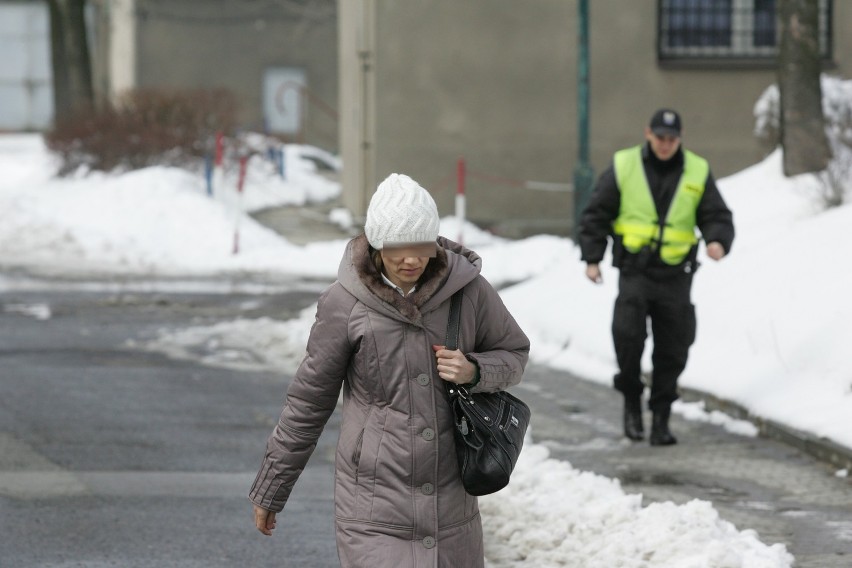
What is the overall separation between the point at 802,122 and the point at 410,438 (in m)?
10.9

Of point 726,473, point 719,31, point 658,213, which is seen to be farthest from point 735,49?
point 726,473

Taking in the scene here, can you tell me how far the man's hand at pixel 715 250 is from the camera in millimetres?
8609

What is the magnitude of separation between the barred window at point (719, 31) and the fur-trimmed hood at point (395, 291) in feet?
61.1

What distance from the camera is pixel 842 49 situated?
74.1ft

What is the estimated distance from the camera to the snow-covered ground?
6656mm

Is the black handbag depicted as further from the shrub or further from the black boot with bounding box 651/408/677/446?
the shrub

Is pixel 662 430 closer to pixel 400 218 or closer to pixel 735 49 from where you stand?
pixel 400 218

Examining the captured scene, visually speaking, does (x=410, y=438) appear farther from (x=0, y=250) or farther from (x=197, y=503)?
(x=0, y=250)

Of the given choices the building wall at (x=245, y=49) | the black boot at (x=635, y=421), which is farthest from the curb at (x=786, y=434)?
the building wall at (x=245, y=49)

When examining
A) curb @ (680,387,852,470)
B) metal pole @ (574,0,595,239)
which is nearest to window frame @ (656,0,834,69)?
metal pole @ (574,0,595,239)

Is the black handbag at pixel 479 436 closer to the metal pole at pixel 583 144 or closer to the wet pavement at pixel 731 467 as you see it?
the wet pavement at pixel 731 467

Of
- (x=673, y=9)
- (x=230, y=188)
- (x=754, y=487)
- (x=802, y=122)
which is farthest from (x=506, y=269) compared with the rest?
(x=754, y=487)

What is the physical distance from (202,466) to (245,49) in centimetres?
3232

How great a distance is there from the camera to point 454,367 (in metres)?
4.46
